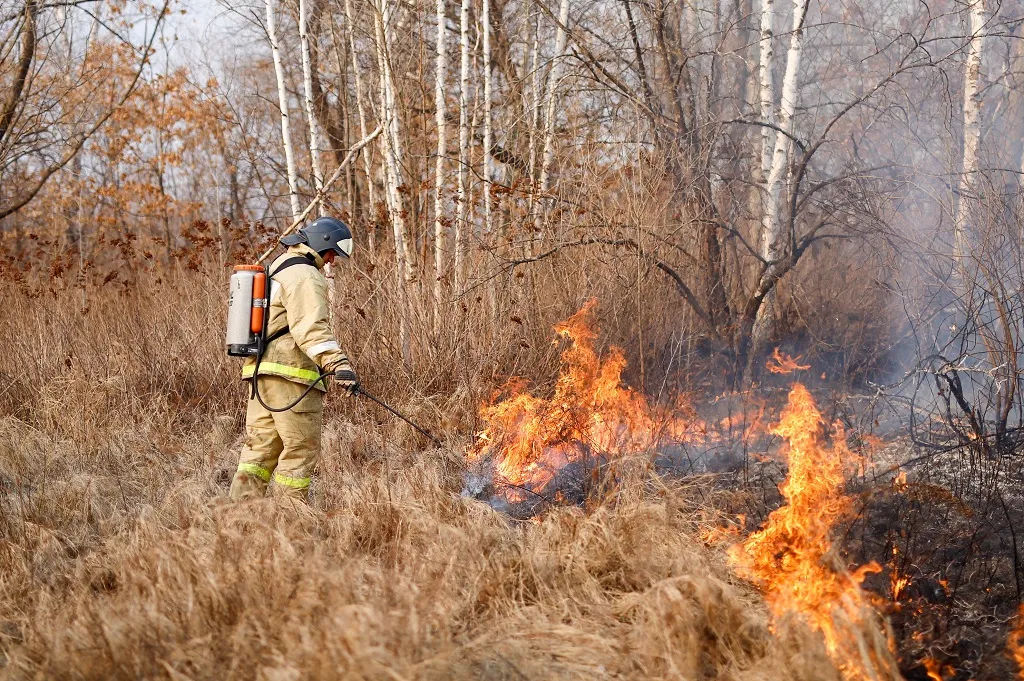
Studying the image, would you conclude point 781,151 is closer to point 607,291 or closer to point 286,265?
point 607,291

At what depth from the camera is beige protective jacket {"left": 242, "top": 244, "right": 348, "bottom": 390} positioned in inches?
188

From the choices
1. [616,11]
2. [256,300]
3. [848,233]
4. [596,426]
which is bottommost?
[596,426]

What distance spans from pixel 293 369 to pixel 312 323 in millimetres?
332

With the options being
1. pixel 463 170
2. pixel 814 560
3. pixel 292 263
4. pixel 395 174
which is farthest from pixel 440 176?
pixel 814 560

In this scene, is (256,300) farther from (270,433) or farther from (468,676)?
(468,676)

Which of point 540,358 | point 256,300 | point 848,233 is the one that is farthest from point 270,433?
point 848,233

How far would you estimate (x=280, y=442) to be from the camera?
5.07m

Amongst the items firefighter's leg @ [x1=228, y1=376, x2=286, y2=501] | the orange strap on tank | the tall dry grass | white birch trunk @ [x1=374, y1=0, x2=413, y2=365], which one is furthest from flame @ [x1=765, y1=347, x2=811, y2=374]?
the orange strap on tank

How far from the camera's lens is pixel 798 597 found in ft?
12.2

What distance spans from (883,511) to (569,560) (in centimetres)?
204

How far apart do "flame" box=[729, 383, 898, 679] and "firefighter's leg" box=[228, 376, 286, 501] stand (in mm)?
2651

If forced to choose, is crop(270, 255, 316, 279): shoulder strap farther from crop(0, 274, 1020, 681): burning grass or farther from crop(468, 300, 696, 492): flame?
crop(468, 300, 696, 492): flame

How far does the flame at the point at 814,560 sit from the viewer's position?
311 centimetres

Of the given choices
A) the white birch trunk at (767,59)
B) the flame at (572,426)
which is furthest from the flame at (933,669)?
the white birch trunk at (767,59)
